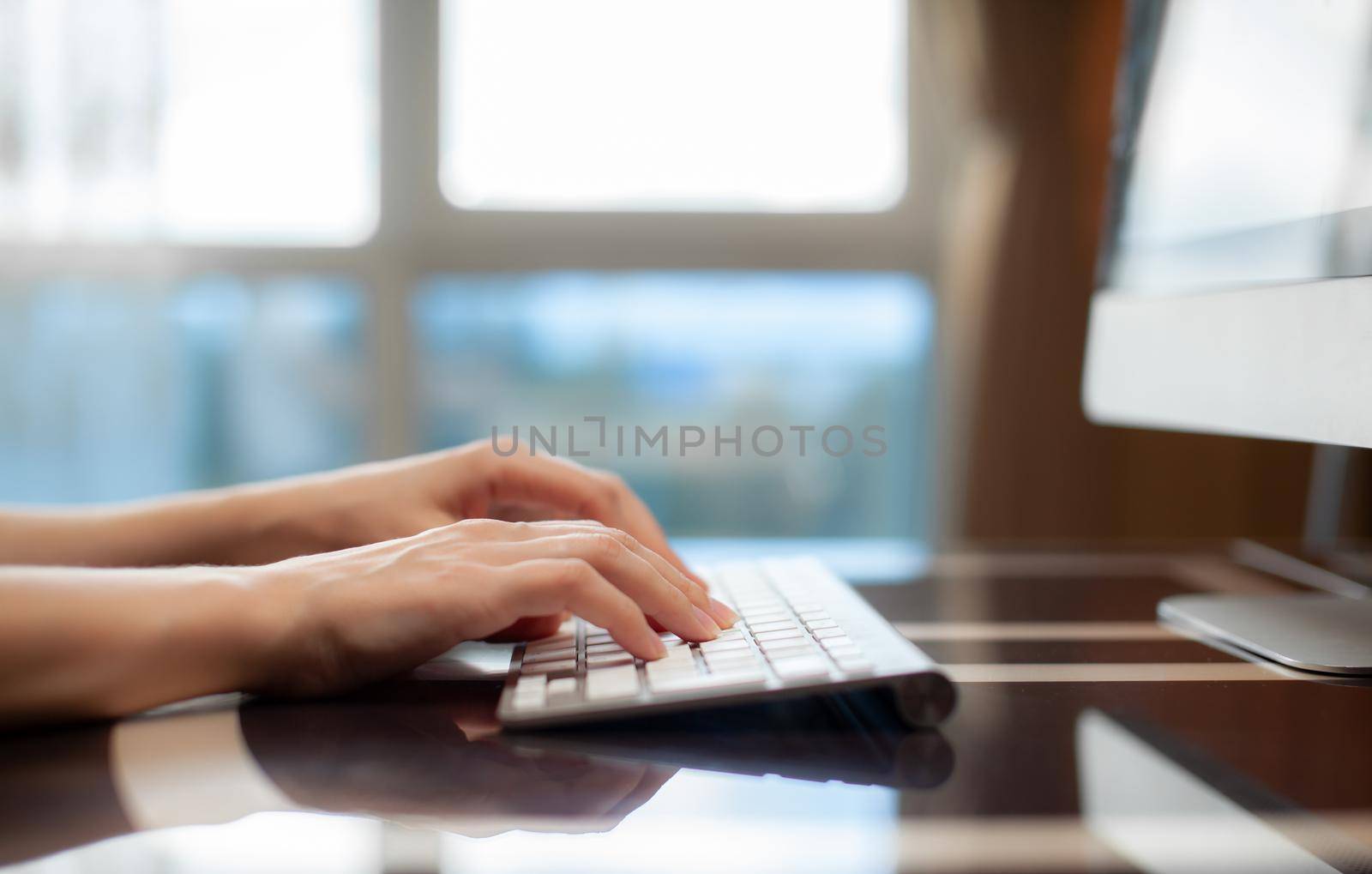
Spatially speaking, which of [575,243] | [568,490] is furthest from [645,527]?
[575,243]

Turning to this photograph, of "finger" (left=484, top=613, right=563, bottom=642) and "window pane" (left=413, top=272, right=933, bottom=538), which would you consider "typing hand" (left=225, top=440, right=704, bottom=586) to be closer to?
"finger" (left=484, top=613, right=563, bottom=642)

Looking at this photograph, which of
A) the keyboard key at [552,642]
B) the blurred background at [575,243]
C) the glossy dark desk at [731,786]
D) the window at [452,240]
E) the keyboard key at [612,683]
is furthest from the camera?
the window at [452,240]

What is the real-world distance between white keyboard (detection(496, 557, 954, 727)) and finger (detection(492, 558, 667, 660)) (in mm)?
13

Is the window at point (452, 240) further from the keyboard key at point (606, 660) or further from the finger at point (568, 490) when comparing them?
the keyboard key at point (606, 660)

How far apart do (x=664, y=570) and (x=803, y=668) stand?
5.5 inches

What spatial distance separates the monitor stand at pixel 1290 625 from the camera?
55 centimetres

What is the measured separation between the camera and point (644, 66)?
7.87 feet

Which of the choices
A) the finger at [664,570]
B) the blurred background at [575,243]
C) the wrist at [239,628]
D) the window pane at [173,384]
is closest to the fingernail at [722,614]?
the finger at [664,570]

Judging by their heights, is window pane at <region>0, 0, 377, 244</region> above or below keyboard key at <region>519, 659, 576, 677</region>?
above

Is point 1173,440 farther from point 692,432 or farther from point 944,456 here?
point 692,432

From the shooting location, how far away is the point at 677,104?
240 centimetres

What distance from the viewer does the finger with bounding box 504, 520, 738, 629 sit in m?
0.54

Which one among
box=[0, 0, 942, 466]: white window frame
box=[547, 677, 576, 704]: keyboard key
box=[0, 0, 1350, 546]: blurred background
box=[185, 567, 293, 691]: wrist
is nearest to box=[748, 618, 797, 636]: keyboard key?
box=[547, 677, 576, 704]: keyboard key

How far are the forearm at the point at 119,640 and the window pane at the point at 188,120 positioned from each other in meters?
2.04
